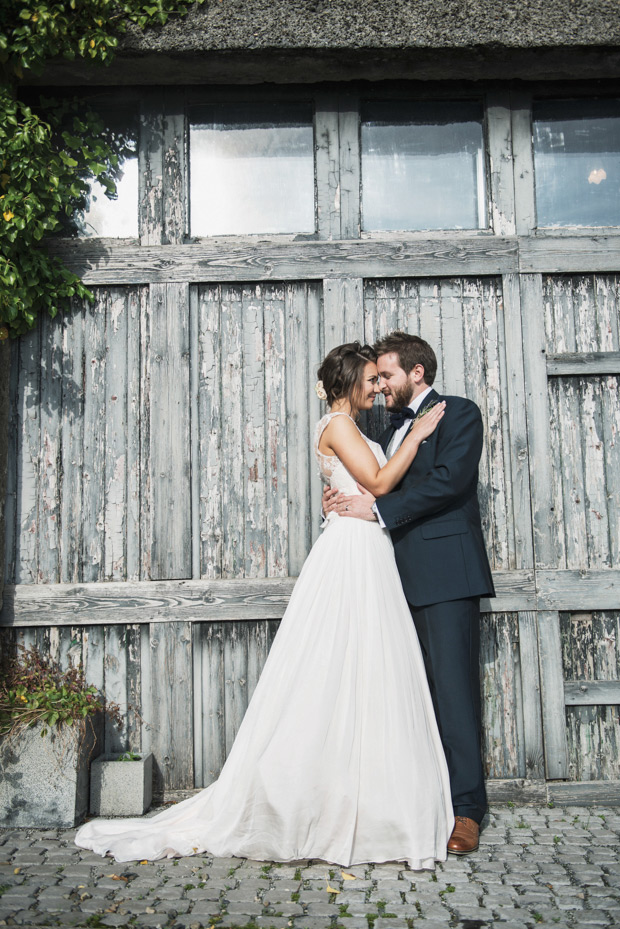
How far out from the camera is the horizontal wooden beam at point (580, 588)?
421cm

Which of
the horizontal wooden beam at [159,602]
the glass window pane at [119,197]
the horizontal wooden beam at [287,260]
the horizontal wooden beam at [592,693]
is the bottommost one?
the horizontal wooden beam at [592,693]

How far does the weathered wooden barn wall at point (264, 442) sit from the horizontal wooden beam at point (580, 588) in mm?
10

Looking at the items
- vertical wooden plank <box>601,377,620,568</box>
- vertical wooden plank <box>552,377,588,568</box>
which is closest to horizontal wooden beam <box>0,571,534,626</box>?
vertical wooden plank <box>552,377,588,568</box>

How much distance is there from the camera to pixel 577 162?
4.55m

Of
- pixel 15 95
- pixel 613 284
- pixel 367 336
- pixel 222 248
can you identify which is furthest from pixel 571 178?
pixel 15 95

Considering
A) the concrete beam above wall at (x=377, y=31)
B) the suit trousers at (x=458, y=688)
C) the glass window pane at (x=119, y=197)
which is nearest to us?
the suit trousers at (x=458, y=688)

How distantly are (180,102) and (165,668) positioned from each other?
3289 millimetres

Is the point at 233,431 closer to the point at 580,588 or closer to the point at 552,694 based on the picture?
the point at 580,588

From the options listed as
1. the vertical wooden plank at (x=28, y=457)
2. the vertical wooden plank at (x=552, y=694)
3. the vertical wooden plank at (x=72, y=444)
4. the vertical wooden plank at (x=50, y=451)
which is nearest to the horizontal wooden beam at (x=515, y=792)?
the vertical wooden plank at (x=552, y=694)

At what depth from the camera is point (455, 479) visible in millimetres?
3578

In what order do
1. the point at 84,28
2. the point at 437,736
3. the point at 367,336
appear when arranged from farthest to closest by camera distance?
the point at 367,336, the point at 84,28, the point at 437,736

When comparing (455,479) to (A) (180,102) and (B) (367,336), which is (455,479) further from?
(A) (180,102)

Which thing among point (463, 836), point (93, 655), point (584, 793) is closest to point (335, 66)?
point (93, 655)

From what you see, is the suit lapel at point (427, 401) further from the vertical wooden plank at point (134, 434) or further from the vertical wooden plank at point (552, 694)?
the vertical wooden plank at point (134, 434)
